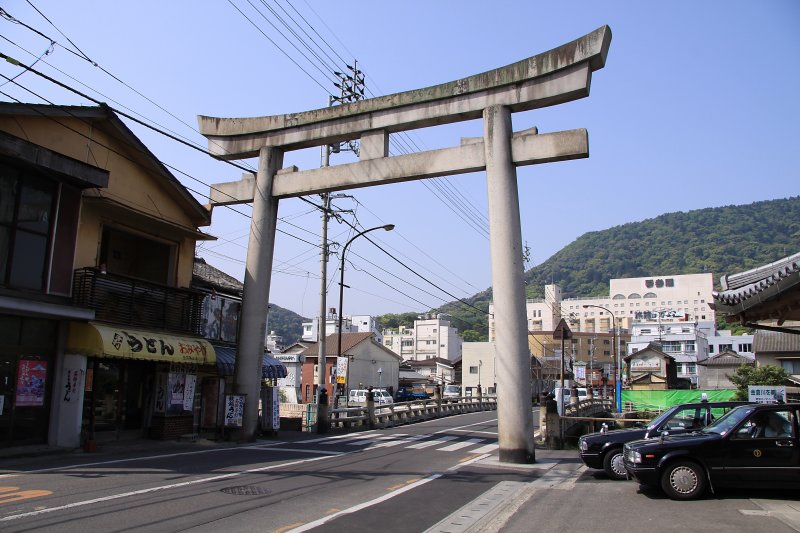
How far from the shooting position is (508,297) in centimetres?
1614

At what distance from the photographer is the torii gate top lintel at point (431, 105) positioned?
53.0 feet

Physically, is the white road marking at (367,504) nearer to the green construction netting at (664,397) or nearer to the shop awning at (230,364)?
the shop awning at (230,364)

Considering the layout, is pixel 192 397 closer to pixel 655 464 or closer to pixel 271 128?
pixel 271 128

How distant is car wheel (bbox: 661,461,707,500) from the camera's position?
10203mm

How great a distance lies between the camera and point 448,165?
17.8 m

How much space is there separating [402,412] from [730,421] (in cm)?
2093

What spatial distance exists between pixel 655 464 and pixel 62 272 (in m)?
14.9

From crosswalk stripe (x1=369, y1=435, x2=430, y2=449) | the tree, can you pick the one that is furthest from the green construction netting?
crosswalk stripe (x1=369, y1=435, x2=430, y2=449)

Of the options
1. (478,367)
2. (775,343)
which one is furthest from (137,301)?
(478,367)

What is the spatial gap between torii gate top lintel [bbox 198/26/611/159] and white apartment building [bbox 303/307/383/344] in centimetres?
7816

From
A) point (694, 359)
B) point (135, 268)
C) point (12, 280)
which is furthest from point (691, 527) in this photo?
point (694, 359)

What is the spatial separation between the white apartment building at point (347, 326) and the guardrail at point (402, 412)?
2256 inches

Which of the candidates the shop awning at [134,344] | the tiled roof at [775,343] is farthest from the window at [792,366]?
the shop awning at [134,344]

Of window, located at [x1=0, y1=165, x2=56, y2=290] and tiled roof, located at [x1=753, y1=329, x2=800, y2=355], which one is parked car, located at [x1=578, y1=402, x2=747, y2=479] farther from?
tiled roof, located at [x1=753, y1=329, x2=800, y2=355]
